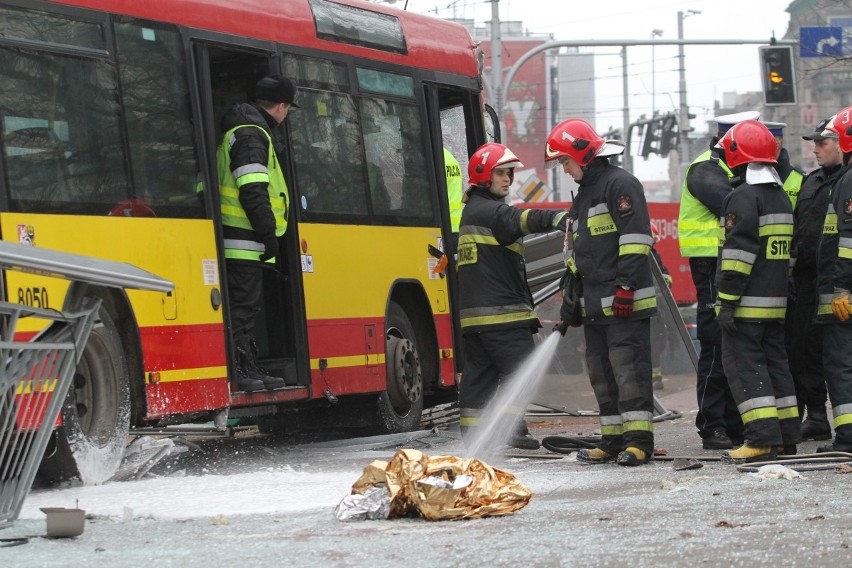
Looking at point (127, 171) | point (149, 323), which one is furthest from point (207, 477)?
point (127, 171)

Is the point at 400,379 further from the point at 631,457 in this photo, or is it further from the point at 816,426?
the point at 631,457

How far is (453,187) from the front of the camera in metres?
12.7

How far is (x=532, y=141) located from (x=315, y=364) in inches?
3734

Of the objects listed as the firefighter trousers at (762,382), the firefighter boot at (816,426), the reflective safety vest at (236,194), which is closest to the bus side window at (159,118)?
the reflective safety vest at (236,194)

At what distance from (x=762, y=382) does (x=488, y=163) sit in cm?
238

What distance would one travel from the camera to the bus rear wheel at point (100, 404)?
8508 millimetres

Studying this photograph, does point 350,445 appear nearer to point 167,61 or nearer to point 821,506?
point 167,61

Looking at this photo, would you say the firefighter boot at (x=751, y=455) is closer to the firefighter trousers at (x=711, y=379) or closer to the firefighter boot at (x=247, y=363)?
the firefighter trousers at (x=711, y=379)

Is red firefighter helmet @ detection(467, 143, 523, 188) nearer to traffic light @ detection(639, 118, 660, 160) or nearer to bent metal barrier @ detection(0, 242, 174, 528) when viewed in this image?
bent metal barrier @ detection(0, 242, 174, 528)

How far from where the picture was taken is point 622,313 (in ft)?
29.6

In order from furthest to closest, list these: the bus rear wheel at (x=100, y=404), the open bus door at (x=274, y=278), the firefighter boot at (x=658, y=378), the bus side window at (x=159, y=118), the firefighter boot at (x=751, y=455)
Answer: the firefighter boot at (x=658, y=378)
the open bus door at (x=274, y=278)
the bus side window at (x=159, y=118)
the firefighter boot at (x=751, y=455)
the bus rear wheel at (x=100, y=404)

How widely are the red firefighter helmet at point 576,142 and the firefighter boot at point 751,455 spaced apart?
1.90 meters

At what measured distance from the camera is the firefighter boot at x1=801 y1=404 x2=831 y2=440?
34.3 ft

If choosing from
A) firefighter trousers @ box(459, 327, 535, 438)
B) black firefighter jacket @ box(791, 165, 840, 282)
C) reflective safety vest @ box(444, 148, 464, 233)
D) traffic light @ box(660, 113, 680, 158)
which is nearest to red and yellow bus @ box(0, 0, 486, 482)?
reflective safety vest @ box(444, 148, 464, 233)
